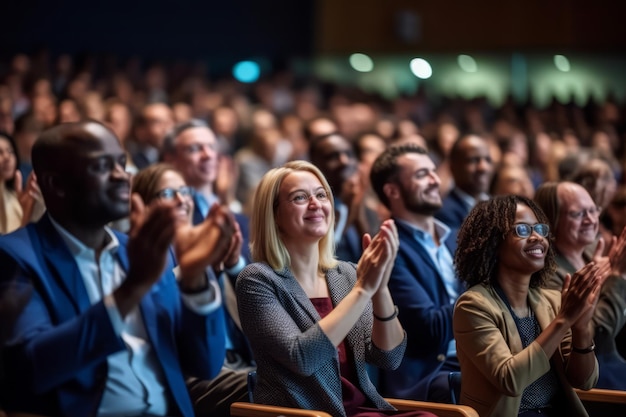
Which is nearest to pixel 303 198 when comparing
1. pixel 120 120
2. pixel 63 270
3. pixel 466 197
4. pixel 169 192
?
pixel 63 270

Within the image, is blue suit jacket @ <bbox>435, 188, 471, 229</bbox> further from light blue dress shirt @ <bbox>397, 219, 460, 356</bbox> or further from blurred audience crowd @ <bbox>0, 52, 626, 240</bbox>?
light blue dress shirt @ <bbox>397, 219, 460, 356</bbox>

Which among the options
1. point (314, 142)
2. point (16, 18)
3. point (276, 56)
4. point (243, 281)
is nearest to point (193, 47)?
point (276, 56)

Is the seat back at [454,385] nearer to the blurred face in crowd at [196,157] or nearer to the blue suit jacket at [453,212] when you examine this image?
the blue suit jacket at [453,212]

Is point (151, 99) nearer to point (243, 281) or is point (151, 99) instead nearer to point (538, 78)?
point (538, 78)

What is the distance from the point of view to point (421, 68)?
11.0 meters

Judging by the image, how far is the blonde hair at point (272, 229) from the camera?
2.59m

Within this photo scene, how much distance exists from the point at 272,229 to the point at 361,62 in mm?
8852

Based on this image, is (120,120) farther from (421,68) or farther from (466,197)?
(421,68)

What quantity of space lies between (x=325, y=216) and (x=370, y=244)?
299 mm

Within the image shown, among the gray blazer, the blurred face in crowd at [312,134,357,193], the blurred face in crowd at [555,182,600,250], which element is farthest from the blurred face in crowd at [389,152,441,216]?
the gray blazer

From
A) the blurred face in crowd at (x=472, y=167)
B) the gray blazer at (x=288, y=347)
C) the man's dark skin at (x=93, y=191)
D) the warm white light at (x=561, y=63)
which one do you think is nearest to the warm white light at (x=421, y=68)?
the warm white light at (x=561, y=63)

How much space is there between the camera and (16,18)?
9578 millimetres

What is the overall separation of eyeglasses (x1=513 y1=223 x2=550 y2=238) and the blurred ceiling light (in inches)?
339

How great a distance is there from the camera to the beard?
363 cm
